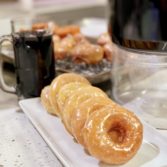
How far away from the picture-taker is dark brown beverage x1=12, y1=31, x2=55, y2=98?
0.72 meters

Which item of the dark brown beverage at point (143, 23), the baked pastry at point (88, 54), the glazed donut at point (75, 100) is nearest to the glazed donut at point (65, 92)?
the glazed donut at point (75, 100)

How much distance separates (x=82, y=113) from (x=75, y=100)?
0.04 m

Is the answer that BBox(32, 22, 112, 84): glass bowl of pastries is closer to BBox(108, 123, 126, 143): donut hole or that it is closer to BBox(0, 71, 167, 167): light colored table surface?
BBox(0, 71, 167, 167): light colored table surface

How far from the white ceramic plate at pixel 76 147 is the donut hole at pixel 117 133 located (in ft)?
0.13

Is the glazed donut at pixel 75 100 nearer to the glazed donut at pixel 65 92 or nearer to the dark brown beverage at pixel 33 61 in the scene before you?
the glazed donut at pixel 65 92

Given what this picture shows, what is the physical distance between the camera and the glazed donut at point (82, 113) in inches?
20.1

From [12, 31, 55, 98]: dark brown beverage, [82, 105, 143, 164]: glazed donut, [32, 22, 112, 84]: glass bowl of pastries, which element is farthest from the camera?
[32, 22, 112, 84]: glass bowl of pastries

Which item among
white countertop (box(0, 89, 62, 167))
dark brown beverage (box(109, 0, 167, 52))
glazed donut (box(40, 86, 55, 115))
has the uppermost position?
dark brown beverage (box(109, 0, 167, 52))

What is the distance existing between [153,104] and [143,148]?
17cm

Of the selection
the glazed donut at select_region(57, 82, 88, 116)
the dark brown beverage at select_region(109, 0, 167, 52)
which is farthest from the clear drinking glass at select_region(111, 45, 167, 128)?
the glazed donut at select_region(57, 82, 88, 116)

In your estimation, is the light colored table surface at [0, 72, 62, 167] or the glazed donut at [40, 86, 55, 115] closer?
the light colored table surface at [0, 72, 62, 167]

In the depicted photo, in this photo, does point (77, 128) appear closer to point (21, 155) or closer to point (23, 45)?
point (21, 155)

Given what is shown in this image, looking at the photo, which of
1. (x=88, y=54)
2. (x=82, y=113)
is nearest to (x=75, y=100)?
(x=82, y=113)

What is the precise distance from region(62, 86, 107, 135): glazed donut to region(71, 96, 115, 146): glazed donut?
0.02 metres
